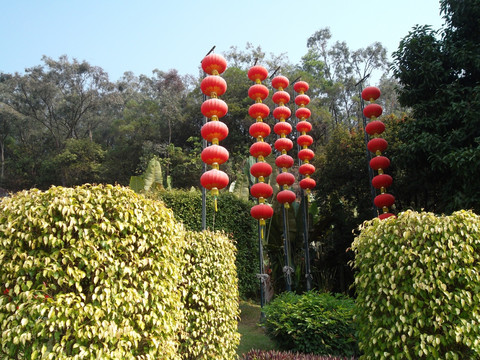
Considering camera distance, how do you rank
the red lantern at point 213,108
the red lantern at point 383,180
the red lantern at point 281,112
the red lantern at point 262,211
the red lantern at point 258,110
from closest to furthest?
the red lantern at point 213,108, the red lantern at point 262,211, the red lantern at point 383,180, the red lantern at point 258,110, the red lantern at point 281,112

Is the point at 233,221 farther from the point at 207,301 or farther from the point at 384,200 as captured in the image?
the point at 207,301

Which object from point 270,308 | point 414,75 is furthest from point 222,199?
point 414,75

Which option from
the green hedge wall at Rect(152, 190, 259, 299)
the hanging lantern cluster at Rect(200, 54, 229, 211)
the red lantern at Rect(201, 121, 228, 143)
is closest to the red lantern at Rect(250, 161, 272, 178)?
the hanging lantern cluster at Rect(200, 54, 229, 211)

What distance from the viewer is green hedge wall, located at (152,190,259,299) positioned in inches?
331

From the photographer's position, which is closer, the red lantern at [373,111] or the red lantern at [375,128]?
the red lantern at [375,128]

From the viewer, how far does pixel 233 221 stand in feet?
29.5

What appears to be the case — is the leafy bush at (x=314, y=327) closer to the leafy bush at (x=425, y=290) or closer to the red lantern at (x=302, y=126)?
the leafy bush at (x=425, y=290)

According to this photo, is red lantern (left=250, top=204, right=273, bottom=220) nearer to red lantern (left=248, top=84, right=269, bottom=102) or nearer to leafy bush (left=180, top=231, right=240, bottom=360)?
red lantern (left=248, top=84, right=269, bottom=102)

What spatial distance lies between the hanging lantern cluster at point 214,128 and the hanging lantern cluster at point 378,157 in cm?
289

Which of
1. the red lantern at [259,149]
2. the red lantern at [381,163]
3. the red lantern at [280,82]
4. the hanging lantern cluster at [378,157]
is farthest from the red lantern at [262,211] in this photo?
the red lantern at [280,82]

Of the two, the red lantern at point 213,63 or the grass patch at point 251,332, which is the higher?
the red lantern at point 213,63

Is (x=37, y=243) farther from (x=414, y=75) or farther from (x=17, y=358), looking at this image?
(x=414, y=75)

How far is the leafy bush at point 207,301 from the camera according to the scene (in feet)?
12.7

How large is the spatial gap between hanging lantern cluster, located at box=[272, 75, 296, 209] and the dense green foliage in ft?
14.8
